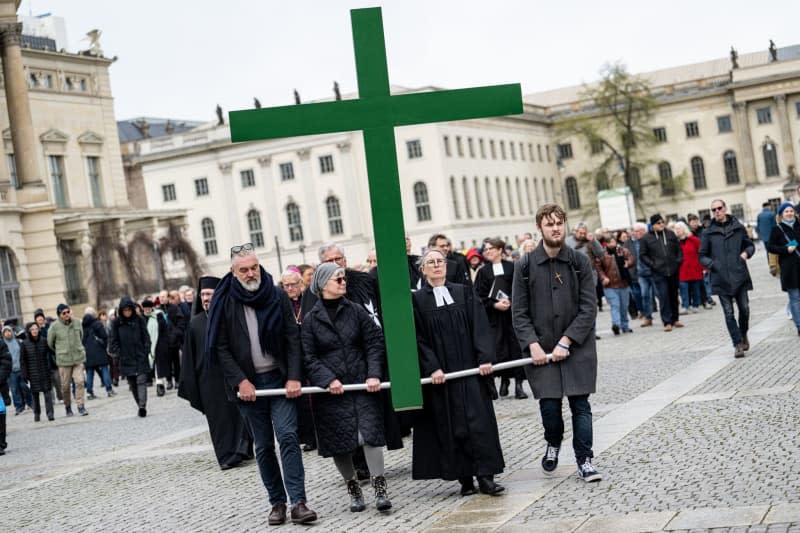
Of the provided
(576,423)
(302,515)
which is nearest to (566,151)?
(576,423)

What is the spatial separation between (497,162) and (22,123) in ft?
206

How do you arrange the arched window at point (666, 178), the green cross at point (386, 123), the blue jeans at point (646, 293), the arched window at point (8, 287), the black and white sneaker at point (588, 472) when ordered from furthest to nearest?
the arched window at point (666, 178) → the arched window at point (8, 287) → the blue jeans at point (646, 293) → the black and white sneaker at point (588, 472) → the green cross at point (386, 123)

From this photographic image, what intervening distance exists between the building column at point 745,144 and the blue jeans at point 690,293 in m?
80.9

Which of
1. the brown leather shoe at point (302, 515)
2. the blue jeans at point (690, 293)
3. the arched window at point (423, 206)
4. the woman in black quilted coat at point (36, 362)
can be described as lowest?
the brown leather shoe at point (302, 515)

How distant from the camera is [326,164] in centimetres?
9800

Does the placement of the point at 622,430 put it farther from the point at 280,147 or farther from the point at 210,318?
the point at 280,147

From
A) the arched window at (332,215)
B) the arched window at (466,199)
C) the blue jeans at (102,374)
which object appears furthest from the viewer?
the arched window at (332,215)

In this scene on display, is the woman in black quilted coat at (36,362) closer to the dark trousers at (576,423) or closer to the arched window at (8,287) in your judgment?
the dark trousers at (576,423)

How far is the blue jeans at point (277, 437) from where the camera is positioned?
959 cm

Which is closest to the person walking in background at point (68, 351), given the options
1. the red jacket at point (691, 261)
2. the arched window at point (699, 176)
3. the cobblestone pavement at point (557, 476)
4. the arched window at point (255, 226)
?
the cobblestone pavement at point (557, 476)

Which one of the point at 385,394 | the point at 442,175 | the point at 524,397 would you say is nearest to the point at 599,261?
the point at 524,397

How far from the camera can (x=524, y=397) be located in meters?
16.2

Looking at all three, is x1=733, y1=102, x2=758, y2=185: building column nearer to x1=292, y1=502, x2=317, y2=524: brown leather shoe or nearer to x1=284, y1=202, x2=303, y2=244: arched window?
x1=284, y1=202, x2=303, y2=244: arched window

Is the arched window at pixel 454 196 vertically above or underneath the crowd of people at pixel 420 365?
above
